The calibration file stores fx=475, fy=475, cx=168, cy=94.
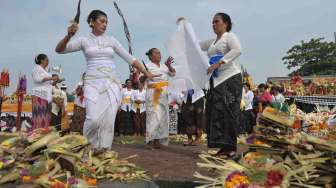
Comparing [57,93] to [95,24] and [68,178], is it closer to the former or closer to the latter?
[95,24]

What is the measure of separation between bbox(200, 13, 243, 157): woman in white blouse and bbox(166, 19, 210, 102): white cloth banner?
1.41 ft

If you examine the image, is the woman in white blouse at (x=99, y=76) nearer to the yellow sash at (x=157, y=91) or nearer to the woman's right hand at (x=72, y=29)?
the woman's right hand at (x=72, y=29)

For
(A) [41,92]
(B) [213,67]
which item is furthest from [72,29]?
(A) [41,92]

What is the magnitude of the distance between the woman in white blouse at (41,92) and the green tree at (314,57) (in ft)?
140

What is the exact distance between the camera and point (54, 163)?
387cm

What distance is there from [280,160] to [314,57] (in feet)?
161

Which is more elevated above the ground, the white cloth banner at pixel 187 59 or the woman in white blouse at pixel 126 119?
the white cloth banner at pixel 187 59

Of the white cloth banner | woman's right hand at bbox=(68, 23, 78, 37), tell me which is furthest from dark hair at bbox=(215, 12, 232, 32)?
woman's right hand at bbox=(68, 23, 78, 37)

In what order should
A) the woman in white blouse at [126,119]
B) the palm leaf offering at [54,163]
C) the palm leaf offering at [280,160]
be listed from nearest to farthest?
the palm leaf offering at [280,160] → the palm leaf offering at [54,163] → the woman in white blouse at [126,119]

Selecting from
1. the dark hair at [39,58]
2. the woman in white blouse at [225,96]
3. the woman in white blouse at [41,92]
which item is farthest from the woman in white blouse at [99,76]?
the dark hair at [39,58]

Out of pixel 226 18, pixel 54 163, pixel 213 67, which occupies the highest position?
pixel 226 18

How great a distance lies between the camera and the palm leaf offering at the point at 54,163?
3734mm

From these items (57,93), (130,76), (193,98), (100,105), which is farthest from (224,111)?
(130,76)

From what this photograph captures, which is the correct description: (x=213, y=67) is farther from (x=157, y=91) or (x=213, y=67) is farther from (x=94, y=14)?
(x=157, y=91)
